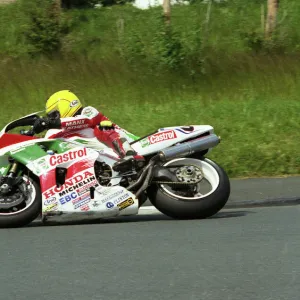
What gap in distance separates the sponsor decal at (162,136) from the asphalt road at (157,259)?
795 mm

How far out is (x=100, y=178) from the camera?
28.8ft

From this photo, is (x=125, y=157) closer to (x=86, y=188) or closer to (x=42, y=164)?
(x=86, y=188)

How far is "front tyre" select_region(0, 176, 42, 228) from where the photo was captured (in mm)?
8477

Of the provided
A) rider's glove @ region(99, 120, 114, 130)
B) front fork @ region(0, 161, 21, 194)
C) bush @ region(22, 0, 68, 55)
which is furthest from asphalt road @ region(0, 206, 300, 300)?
bush @ region(22, 0, 68, 55)

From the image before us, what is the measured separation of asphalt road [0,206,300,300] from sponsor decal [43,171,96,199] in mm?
368

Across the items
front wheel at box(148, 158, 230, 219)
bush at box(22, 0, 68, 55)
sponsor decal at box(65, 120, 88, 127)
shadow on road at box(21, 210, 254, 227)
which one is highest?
sponsor decal at box(65, 120, 88, 127)

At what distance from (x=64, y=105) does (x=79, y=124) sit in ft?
1.02

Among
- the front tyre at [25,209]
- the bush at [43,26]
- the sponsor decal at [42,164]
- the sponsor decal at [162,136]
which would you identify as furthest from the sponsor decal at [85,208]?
the bush at [43,26]

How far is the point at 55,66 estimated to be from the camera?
62.3 ft

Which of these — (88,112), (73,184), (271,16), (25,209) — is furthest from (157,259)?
(271,16)

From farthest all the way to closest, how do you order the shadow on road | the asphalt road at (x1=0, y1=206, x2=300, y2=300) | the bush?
the bush
the shadow on road
the asphalt road at (x1=0, y1=206, x2=300, y2=300)

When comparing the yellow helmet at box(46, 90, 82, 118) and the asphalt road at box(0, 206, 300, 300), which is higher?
the yellow helmet at box(46, 90, 82, 118)

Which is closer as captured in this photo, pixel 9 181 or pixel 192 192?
pixel 9 181

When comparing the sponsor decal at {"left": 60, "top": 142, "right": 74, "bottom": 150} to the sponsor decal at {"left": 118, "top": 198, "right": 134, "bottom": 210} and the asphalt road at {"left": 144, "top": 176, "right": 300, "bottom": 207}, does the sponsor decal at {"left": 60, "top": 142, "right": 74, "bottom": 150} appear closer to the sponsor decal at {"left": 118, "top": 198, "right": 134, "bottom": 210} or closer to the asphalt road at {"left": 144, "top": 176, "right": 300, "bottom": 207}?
the sponsor decal at {"left": 118, "top": 198, "right": 134, "bottom": 210}
